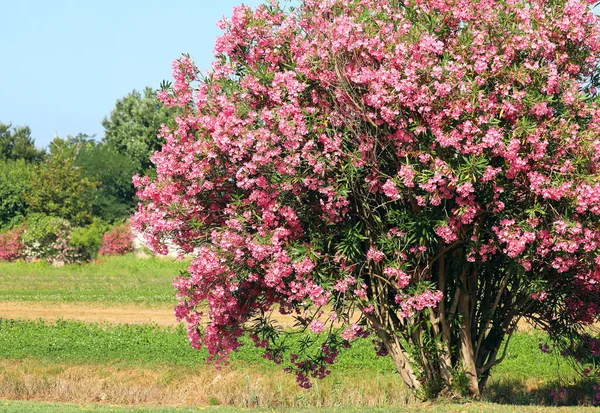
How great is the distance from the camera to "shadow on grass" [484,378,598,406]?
17.2 m

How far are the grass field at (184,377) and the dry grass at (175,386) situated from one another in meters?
0.02

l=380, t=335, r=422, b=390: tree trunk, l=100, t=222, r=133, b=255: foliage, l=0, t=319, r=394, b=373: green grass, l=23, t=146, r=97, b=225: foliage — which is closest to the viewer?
l=380, t=335, r=422, b=390: tree trunk

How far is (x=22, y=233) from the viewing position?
211 ft

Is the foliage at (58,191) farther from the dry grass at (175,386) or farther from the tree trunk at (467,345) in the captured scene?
the tree trunk at (467,345)

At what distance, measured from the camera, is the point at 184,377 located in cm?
2067

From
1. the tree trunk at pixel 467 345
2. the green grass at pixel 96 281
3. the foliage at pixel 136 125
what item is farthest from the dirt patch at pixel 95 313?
the foliage at pixel 136 125

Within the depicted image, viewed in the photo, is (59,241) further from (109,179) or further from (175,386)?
(175,386)

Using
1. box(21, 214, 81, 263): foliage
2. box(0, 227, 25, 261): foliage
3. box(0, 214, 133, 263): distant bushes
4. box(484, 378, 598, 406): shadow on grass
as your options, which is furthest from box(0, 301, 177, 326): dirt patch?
box(0, 227, 25, 261): foliage

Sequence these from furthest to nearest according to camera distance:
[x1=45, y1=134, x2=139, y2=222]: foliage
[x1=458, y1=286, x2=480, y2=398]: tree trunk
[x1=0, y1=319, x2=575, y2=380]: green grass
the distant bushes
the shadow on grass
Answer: [x1=45, y1=134, x2=139, y2=222]: foliage < the distant bushes < [x1=0, y1=319, x2=575, y2=380]: green grass < the shadow on grass < [x1=458, y1=286, x2=480, y2=398]: tree trunk

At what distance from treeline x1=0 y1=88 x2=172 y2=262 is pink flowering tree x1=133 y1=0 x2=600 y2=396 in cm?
3716

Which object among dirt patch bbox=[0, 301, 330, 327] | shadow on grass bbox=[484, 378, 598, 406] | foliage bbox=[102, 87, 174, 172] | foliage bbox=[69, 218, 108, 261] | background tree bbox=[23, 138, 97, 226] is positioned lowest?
shadow on grass bbox=[484, 378, 598, 406]

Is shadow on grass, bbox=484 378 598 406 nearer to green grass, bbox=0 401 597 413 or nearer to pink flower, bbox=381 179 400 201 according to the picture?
green grass, bbox=0 401 597 413

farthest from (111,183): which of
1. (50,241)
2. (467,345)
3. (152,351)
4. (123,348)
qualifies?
(467,345)

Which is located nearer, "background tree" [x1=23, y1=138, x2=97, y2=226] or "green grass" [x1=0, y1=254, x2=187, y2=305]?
"green grass" [x1=0, y1=254, x2=187, y2=305]
